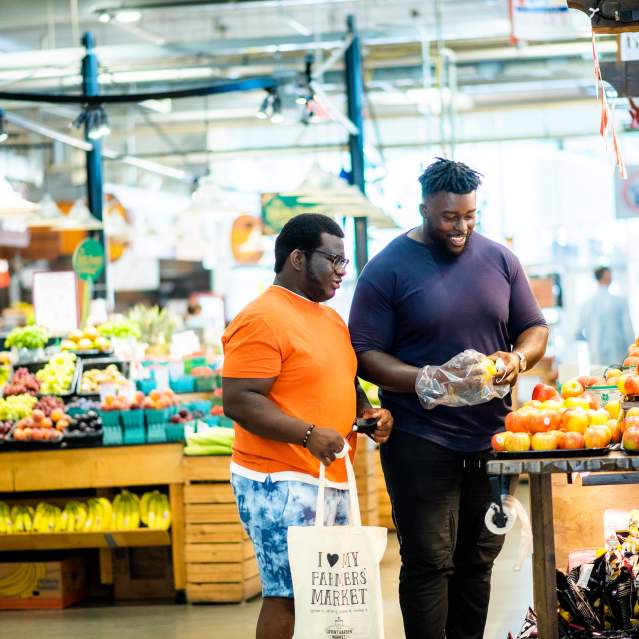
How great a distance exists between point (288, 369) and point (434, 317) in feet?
1.97

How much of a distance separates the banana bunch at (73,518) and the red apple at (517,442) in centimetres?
412

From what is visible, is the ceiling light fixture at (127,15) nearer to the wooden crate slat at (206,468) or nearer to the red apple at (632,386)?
the wooden crate slat at (206,468)

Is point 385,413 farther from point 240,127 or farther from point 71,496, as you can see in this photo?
point 240,127

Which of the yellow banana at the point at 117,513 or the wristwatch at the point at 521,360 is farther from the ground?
the wristwatch at the point at 521,360

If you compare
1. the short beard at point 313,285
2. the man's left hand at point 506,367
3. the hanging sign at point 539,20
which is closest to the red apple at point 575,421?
the man's left hand at point 506,367

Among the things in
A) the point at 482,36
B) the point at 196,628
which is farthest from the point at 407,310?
the point at 482,36

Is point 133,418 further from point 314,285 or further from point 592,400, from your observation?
point 592,400

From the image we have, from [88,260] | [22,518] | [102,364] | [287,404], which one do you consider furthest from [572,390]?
[88,260]

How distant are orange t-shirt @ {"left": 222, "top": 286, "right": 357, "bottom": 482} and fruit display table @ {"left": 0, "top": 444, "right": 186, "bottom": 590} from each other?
3.22 m

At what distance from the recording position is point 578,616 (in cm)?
385

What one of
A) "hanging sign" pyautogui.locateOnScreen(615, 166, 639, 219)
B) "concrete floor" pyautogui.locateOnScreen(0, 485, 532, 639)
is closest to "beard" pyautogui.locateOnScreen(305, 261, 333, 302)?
"concrete floor" pyautogui.locateOnScreen(0, 485, 532, 639)

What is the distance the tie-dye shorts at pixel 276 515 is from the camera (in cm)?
350

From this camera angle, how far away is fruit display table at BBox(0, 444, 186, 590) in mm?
6738

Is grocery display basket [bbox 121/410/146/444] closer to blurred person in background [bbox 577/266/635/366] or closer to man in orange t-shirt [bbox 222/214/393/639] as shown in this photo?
man in orange t-shirt [bbox 222/214/393/639]
